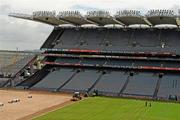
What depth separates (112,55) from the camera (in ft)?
302

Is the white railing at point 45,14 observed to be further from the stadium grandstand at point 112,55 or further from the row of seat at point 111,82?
the row of seat at point 111,82

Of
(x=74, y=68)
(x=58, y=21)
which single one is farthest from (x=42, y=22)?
(x=74, y=68)

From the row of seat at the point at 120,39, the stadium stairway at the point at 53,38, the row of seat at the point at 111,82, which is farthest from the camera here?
the stadium stairway at the point at 53,38

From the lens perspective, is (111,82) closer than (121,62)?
Yes

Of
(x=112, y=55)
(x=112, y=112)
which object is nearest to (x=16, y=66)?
(x=112, y=55)

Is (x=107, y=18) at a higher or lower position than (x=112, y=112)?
higher

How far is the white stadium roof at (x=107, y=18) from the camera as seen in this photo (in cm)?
8169

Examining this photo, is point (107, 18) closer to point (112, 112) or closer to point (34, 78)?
point (34, 78)

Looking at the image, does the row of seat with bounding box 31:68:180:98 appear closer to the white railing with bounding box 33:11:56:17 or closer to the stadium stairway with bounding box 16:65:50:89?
the stadium stairway with bounding box 16:65:50:89

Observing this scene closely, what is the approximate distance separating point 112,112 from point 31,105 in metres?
14.8

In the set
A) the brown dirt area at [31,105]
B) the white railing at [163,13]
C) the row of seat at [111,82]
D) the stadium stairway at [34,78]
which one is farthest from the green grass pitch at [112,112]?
the stadium stairway at [34,78]

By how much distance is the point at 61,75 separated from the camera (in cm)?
9181

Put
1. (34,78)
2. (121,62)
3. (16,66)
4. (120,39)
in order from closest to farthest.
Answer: (121,62) < (34,78) < (120,39) < (16,66)

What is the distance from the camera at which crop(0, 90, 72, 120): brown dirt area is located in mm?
51250
